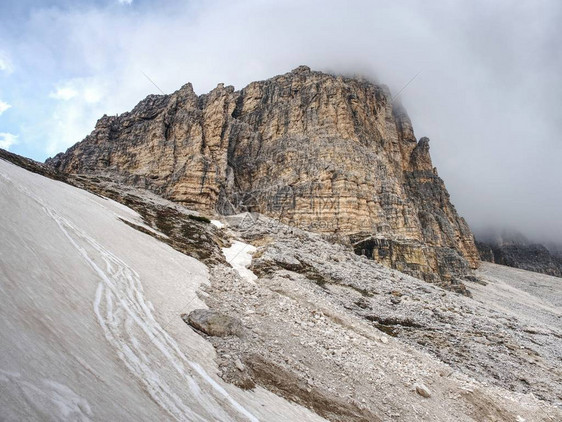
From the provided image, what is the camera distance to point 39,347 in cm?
471

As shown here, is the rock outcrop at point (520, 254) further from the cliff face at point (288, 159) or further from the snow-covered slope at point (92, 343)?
the snow-covered slope at point (92, 343)

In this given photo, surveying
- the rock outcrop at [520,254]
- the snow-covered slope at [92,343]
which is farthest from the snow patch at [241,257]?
the rock outcrop at [520,254]

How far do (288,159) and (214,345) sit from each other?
7541 centimetres

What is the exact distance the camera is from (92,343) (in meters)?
6.43

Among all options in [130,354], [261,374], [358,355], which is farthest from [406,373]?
[130,354]

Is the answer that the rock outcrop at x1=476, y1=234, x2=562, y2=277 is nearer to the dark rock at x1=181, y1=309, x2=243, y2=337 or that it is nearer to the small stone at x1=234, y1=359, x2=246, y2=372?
the dark rock at x1=181, y1=309, x2=243, y2=337

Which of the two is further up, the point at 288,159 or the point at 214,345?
the point at 288,159

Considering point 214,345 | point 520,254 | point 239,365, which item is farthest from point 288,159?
point 520,254

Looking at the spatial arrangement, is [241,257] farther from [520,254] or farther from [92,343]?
[520,254]

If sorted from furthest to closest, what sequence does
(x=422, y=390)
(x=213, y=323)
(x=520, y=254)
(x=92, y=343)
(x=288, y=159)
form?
1. (x=520, y=254)
2. (x=288, y=159)
3. (x=422, y=390)
4. (x=213, y=323)
5. (x=92, y=343)

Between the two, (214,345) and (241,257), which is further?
(241,257)

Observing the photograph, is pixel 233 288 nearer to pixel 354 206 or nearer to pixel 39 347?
pixel 39 347

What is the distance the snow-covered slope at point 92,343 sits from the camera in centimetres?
404

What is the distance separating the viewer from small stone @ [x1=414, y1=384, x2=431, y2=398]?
520 inches
